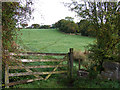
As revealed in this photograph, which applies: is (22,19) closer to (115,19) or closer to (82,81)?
(82,81)

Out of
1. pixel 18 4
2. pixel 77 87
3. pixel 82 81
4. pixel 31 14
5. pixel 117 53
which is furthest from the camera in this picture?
pixel 117 53

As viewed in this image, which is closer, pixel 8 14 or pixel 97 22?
pixel 8 14

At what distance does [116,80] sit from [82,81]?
3.77ft

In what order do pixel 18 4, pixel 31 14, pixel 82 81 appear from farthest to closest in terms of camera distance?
pixel 82 81 < pixel 31 14 < pixel 18 4

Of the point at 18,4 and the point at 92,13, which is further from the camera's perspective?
the point at 92,13

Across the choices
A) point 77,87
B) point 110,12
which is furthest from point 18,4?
point 110,12

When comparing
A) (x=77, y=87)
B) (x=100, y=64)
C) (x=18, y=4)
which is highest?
(x=18, y=4)

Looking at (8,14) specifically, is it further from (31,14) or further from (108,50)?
(108,50)

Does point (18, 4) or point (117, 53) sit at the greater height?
point (18, 4)

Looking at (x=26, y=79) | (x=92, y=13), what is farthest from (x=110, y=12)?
(x=26, y=79)

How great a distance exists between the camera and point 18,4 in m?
2.84

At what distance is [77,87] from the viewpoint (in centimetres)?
406

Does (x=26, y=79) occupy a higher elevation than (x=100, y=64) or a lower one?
lower

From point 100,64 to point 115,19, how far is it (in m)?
1.79
